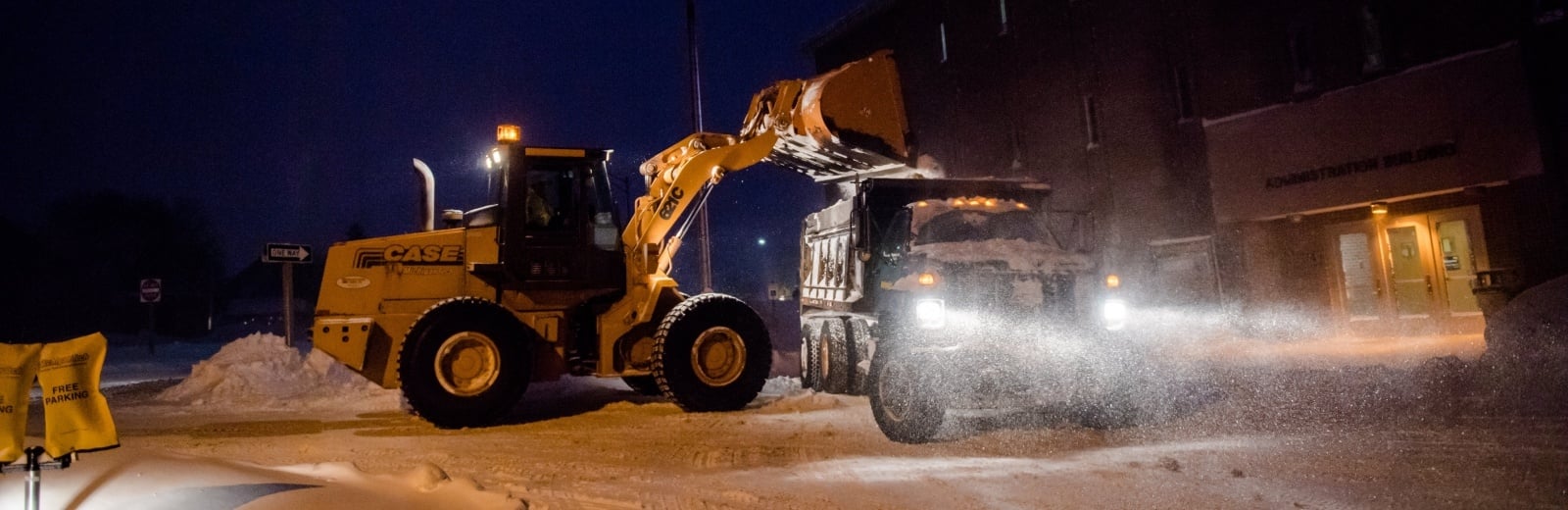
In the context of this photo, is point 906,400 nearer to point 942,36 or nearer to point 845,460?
point 845,460

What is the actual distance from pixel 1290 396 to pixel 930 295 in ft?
16.7

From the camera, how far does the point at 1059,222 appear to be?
9.38 meters

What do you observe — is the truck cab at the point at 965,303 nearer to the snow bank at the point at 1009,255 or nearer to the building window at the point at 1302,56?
the snow bank at the point at 1009,255

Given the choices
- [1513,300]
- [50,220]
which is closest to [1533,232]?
[1513,300]

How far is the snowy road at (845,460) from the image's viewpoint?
17.3 feet

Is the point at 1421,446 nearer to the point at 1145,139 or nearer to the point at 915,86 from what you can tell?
the point at 1145,139

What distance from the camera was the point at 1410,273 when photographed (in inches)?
680

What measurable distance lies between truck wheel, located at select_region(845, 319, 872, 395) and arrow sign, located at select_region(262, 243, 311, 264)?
32.9 ft

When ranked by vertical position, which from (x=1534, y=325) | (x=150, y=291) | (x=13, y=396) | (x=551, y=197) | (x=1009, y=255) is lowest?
(x=1534, y=325)

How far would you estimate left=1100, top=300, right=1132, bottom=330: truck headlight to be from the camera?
8422 mm

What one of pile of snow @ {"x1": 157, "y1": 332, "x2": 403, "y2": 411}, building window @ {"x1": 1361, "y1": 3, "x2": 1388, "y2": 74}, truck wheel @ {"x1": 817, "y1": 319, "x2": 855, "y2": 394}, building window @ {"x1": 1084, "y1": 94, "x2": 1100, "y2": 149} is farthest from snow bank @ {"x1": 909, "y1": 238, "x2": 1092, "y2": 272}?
building window @ {"x1": 1084, "y1": 94, "x2": 1100, "y2": 149}

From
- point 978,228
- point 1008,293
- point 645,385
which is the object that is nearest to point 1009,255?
point 1008,293

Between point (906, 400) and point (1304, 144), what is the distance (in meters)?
14.8

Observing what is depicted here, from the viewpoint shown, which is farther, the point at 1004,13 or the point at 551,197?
the point at 1004,13
